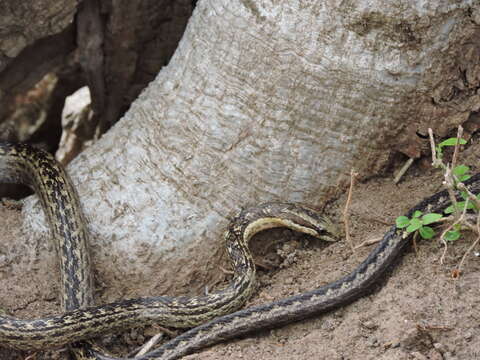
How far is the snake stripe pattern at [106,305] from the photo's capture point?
15.4ft

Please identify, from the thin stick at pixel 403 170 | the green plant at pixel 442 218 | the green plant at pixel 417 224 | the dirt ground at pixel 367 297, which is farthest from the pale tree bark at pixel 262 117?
the green plant at pixel 417 224

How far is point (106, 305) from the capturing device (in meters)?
4.86

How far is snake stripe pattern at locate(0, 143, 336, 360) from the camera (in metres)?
4.69

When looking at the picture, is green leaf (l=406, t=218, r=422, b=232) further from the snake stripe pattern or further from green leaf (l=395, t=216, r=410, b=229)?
the snake stripe pattern

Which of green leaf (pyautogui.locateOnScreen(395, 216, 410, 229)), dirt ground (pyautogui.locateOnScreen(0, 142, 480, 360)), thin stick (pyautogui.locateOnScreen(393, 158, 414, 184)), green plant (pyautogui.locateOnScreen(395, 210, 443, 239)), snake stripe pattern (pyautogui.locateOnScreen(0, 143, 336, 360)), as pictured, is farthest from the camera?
thin stick (pyautogui.locateOnScreen(393, 158, 414, 184))

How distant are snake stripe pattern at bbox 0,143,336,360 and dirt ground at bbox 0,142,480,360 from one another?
205 millimetres

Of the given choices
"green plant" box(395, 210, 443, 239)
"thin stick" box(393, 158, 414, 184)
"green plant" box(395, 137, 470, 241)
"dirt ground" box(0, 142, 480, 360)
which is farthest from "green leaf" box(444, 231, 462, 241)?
"thin stick" box(393, 158, 414, 184)

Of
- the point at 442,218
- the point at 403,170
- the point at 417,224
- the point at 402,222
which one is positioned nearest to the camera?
the point at 442,218

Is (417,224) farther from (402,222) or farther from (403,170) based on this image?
(403,170)

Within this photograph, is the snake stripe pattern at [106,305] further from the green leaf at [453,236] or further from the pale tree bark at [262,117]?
the green leaf at [453,236]

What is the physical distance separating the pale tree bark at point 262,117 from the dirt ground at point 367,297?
0.27 meters

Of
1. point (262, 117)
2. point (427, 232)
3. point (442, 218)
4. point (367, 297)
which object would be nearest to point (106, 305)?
point (262, 117)

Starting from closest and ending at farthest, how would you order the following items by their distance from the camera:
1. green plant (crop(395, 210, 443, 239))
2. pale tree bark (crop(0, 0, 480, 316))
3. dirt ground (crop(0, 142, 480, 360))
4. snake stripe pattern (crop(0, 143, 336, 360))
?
dirt ground (crop(0, 142, 480, 360))
green plant (crop(395, 210, 443, 239))
pale tree bark (crop(0, 0, 480, 316))
snake stripe pattern (crop(0, 143, 336, 360))

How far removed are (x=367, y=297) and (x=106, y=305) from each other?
2000 millimetres
